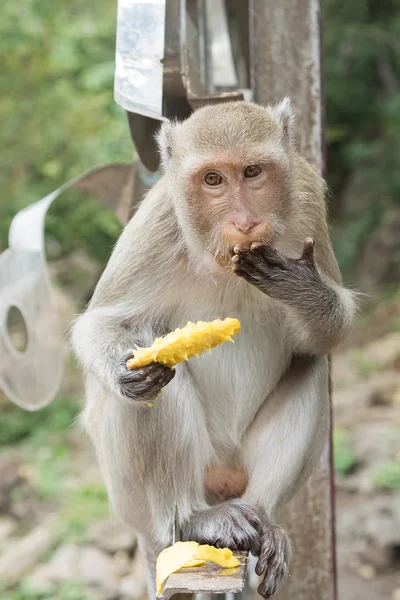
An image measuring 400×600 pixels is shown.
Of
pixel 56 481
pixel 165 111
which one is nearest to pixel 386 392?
pixel 56 481

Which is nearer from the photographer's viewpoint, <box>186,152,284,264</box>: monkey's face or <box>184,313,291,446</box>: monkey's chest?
<box>186,152,284,264</box>: monkey's face

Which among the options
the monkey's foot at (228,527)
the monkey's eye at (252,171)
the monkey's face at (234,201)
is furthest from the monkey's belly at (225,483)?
the monkey's eye at (252,171)

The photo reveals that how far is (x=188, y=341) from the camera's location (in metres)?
2.83

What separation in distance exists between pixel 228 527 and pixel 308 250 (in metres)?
1.20

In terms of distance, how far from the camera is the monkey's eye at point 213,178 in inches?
121

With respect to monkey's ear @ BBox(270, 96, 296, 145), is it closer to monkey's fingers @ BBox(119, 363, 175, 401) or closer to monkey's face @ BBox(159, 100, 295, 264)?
monkey's face @ BBox(159, 100, 295, 264)

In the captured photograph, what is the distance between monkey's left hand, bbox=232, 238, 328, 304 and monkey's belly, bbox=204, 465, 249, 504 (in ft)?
3.25

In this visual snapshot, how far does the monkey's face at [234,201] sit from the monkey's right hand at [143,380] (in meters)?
0.52

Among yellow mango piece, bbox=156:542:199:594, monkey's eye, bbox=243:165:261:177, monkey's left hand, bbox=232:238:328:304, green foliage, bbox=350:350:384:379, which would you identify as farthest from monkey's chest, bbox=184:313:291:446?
→ green foliage, bbox=350:350:384:379

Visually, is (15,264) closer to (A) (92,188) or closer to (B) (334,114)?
(A) (92,188)

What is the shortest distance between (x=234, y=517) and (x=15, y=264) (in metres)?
2.37

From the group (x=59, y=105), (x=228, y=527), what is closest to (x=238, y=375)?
(x=228, y=527)

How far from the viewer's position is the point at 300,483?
376 centimetres

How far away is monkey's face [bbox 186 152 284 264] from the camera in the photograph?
2.99 meters
